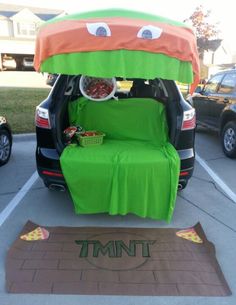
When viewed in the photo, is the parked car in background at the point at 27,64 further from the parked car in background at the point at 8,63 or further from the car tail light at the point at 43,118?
the car tail light at the point at 43,118

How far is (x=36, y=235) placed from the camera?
11.6 feet

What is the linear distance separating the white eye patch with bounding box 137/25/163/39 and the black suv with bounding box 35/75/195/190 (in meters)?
0.88

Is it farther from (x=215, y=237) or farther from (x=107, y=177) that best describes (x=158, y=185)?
(x=215, y=237)

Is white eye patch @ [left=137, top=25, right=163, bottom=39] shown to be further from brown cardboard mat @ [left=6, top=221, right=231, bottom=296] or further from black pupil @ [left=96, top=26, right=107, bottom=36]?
brown cardboard mat @ [left=6, top=221, right=231, bottom=296]

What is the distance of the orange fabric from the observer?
3.16 m

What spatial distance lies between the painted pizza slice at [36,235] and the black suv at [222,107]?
4.11 metres

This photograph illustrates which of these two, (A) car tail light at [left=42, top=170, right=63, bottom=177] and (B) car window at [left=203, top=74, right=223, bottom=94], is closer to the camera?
(A) car tail light at [left=42, top=170, right=63, bottom=177]

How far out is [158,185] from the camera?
11.8ft

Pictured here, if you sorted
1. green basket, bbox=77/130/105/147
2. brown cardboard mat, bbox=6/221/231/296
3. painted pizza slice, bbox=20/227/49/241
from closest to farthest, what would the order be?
brown cardboard mat, bbox=6/221/231/296 < painted pizza slice, bbox=20/227/49/241 < green basket, bbox=77/130/105/147

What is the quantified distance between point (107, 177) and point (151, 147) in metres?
0.80

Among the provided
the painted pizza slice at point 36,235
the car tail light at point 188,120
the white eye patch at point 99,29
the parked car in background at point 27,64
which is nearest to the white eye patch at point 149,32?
the white eye patch at point 99,29

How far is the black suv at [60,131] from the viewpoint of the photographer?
385cm

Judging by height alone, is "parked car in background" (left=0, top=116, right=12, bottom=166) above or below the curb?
above

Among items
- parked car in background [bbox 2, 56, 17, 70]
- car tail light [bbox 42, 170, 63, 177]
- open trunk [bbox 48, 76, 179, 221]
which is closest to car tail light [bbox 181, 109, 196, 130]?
open trunk [bbox 48, 76, 179, 221]
